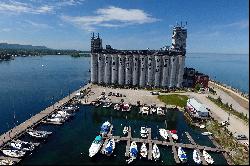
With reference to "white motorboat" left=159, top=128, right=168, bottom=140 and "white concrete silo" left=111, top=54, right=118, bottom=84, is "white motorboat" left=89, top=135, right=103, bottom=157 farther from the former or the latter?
Answer: "white concrete silo" left=111, top=54, right=118, bottom=84

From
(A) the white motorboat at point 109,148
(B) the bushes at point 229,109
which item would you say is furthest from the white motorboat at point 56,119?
(B) the bushes at point 229,109

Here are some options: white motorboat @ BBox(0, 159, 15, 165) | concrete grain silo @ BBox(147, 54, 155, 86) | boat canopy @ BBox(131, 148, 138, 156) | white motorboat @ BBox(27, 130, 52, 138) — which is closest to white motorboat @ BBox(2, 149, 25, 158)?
white motorboat @ BBox(0, 159, 15, 165)

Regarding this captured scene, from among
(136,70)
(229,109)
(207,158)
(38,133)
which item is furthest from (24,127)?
(229,109)

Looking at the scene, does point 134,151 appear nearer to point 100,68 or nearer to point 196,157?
point 196,157

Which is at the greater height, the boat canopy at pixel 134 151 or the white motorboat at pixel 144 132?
the white motorboat at pixel 144 132

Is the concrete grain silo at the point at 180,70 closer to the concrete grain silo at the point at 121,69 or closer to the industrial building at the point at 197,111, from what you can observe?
the concrete grain silo at the point at 121,69
